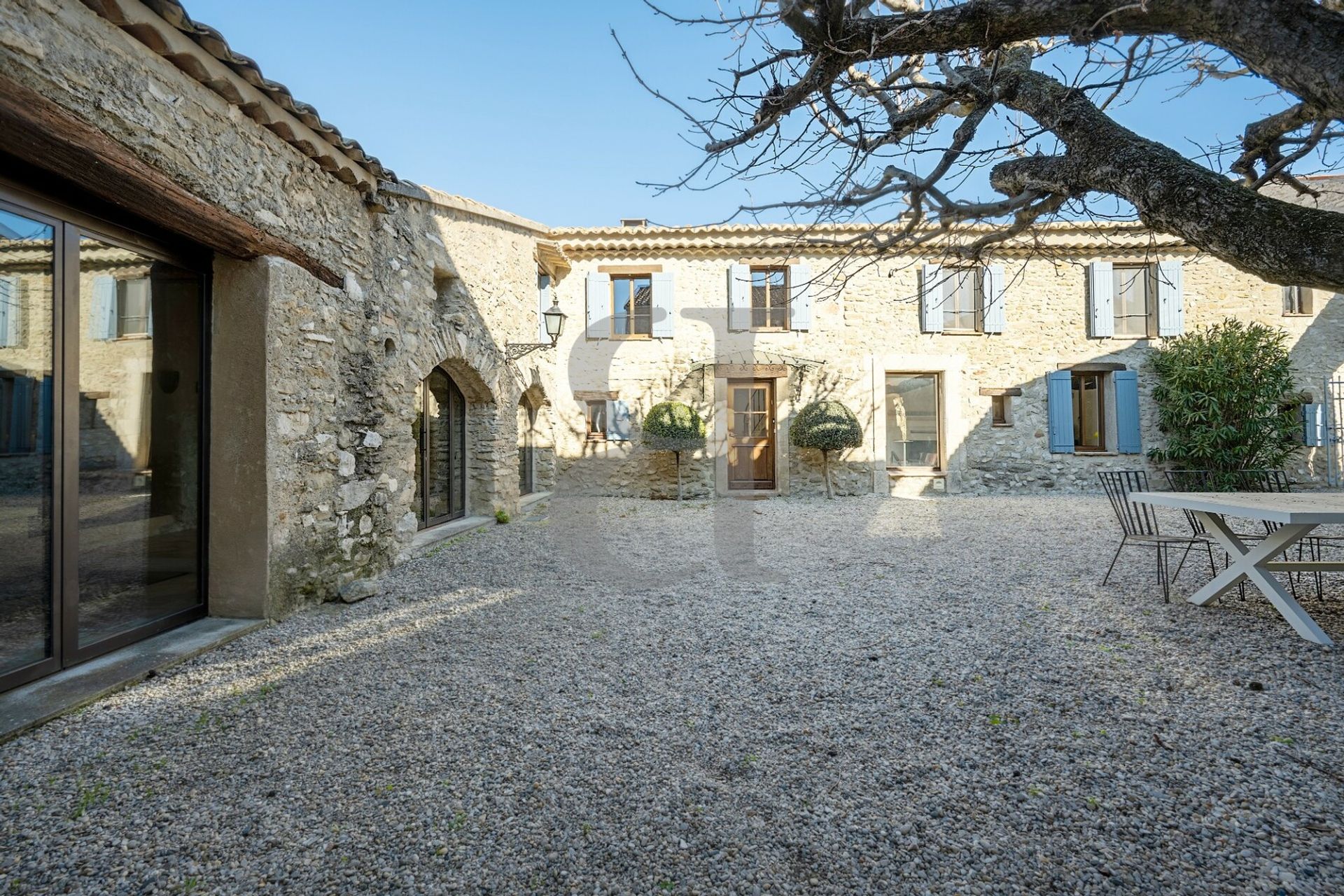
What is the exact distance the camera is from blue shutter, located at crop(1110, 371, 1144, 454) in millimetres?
9266

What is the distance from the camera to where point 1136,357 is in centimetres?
938

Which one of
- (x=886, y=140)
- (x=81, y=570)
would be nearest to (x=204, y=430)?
(x=81, y=570)

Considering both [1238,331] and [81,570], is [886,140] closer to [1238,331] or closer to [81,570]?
[81,570]

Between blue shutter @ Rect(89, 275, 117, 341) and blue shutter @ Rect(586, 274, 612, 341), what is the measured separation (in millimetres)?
6915

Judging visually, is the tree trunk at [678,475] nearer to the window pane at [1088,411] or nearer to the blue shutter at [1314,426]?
the window pane at [1088,411]

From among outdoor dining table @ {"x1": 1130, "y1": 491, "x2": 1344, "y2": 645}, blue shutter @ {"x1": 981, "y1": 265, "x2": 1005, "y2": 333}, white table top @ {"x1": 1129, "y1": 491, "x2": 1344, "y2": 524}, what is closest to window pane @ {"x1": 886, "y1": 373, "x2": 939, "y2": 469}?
blue shutter @ {"x1": 981, "y1": 265, "x2": 1005, "y2": 333}

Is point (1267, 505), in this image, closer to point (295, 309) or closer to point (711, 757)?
point (711, 757)

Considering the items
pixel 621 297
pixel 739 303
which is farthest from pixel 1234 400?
pixel 621 297

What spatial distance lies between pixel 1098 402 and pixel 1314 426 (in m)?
2.94

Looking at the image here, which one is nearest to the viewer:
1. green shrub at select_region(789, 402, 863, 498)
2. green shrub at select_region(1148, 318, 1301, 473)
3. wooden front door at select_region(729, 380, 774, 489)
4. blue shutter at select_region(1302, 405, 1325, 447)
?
green shrub at select_region(1148, 318, 1301, 473)

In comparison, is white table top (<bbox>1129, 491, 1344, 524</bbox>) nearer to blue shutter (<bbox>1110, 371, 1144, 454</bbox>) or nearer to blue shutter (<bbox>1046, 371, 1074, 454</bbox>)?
blue shutter (<bbox>1046, 371, 1074, 454</bbox>)

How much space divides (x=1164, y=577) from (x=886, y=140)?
3072 mm

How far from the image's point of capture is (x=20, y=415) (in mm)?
2246

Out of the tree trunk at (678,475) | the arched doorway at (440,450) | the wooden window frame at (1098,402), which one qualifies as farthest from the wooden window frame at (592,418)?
the wooden window frame at (1098,402)
